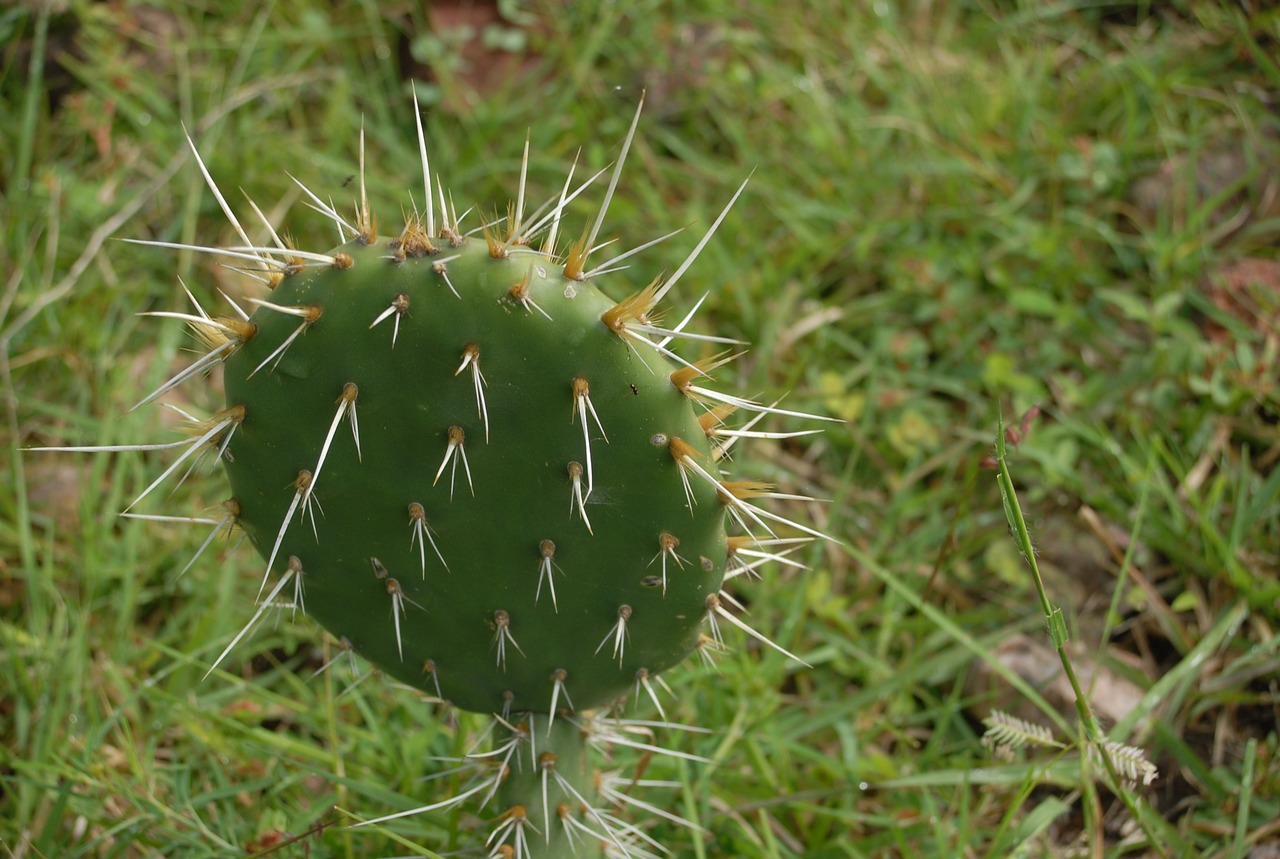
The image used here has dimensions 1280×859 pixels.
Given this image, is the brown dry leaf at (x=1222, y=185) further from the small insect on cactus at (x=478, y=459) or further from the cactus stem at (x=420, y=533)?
the cactus stem at (x=420, y=533)

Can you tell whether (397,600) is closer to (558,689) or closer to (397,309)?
(558,689)

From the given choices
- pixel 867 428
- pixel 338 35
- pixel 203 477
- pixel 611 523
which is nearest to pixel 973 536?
pixel 867 428

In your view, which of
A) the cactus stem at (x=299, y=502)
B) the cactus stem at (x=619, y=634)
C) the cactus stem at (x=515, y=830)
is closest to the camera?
the cactus stem at (x=299, y=502)

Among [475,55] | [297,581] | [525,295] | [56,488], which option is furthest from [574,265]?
[475,55]

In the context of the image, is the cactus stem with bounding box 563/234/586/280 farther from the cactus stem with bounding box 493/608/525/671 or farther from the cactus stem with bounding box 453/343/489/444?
the cactus stem with bounding box 493/608/525/671

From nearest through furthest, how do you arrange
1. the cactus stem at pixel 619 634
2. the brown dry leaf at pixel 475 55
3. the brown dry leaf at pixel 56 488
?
the cactus stem at pixel 619 634 < the brown dry leaf at pixel 56 488 < the brown dry leaf at pixel 475 55

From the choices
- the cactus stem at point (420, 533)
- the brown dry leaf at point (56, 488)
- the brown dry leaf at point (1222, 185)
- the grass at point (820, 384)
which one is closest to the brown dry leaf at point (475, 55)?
the grass at point (820, 384)
